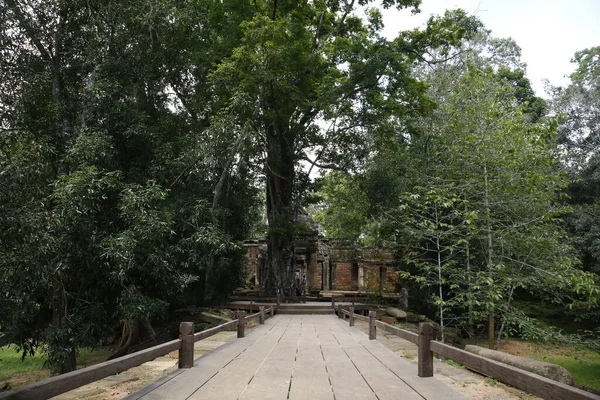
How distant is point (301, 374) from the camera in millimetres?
4180

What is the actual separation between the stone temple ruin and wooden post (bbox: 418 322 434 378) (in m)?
13.0

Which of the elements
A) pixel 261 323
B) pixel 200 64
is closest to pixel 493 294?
pixel 261 323

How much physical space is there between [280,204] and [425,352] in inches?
490

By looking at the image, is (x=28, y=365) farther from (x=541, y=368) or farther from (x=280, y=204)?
(x=541, y=368)

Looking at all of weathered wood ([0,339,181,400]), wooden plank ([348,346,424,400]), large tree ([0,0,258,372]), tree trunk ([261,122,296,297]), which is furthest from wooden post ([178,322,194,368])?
tree trunk ([261,122,296,297])

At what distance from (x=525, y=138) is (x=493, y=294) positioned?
12.8 ft

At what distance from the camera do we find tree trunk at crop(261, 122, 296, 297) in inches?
620

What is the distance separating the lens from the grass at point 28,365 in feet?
38.0

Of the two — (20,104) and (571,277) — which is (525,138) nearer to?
(571,277)

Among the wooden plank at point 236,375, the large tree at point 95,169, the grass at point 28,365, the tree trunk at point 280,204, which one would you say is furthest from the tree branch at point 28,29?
the tree trunk at point 280,204

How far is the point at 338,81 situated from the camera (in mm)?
12586

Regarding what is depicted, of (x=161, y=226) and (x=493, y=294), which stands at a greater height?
(x=161, y=226)

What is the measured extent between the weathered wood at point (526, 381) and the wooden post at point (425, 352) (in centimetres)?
50

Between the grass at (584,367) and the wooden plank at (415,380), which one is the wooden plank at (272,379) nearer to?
the wooden plank at (415,380)
